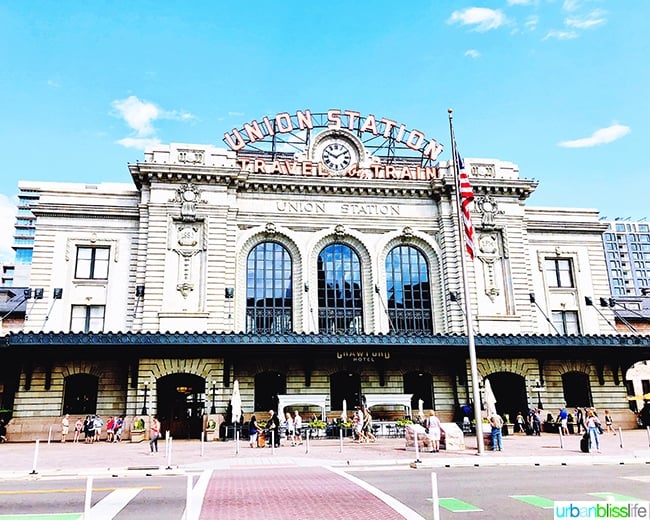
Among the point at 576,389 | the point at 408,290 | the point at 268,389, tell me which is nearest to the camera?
the point at 268,389

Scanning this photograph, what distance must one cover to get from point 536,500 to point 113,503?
974cm

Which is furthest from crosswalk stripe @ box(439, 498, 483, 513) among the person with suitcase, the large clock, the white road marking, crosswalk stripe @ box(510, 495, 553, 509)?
the large clock

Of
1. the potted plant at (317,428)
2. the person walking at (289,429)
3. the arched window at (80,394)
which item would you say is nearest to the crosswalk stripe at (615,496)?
the person walking at (289,429)

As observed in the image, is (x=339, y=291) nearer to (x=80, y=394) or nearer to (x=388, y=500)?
(x=80, y=394)

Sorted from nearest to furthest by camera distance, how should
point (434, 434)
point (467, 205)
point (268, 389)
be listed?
point (434, 434) < point (467, 205) < point (268, 389)

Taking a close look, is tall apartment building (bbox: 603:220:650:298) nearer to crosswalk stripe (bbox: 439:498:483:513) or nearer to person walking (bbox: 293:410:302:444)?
person walking (bbox: 293:410:302:444)

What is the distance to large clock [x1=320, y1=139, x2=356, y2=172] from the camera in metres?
43.4

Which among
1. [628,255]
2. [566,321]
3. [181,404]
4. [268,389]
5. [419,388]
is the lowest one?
[181,404]

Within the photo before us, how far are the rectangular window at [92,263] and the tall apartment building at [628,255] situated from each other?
156175 millimetres

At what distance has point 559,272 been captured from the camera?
4419cm

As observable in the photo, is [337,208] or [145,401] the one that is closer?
[145,401]

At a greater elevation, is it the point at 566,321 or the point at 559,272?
the point at 559,272

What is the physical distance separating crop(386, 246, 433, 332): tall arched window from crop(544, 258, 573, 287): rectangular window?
10.6m

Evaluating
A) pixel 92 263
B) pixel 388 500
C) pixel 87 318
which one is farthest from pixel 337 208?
pixel 388 500
